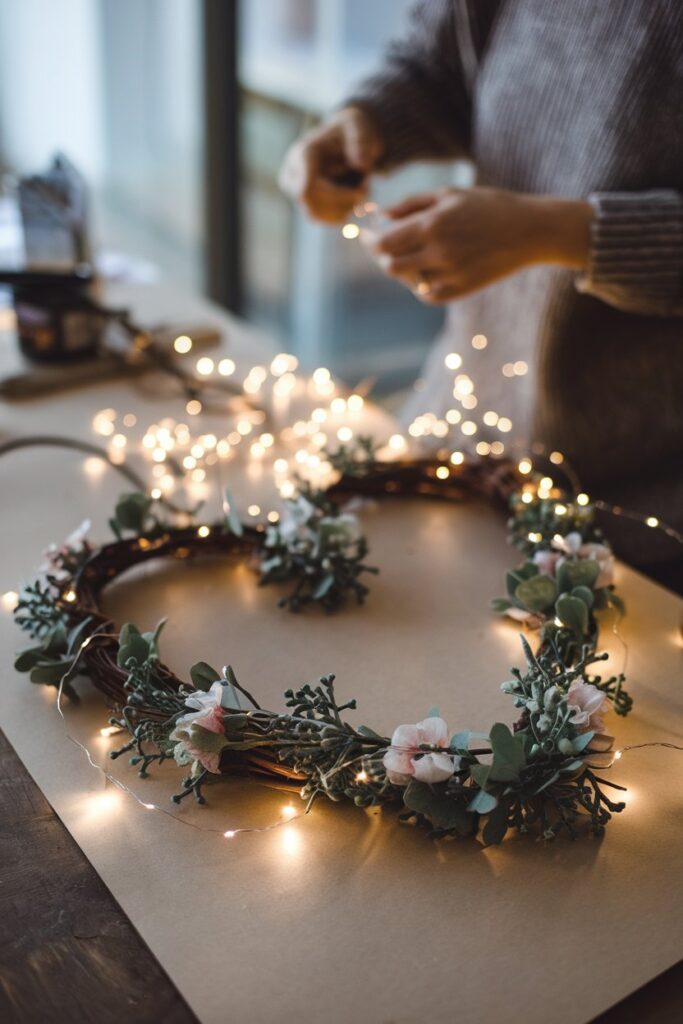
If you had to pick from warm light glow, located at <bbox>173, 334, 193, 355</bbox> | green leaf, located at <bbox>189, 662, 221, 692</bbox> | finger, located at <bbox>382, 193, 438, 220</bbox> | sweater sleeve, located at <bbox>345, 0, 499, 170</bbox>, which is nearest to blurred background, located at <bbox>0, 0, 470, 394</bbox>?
sweater sleeve, located at <bbox>345, 0, 499, 170</bbox>

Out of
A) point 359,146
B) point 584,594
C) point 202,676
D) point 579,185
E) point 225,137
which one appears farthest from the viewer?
point 225,137

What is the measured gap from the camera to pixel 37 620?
0.81 m

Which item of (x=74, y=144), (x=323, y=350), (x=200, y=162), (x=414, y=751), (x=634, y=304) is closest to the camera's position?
(x=414, y=751)

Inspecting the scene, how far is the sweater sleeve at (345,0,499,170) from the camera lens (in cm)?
135

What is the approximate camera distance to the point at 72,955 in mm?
609

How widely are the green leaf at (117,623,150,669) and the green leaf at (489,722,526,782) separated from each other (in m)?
0.26

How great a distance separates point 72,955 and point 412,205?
791 mm

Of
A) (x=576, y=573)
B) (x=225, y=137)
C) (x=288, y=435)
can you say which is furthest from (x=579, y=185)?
(x=225, y=137)

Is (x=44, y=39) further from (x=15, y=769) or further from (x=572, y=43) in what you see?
(x=15, y=769)

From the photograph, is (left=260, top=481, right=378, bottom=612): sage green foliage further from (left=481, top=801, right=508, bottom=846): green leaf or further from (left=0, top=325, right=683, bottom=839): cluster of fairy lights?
(left=481, top=801, right=508, bottom=846): green leaf

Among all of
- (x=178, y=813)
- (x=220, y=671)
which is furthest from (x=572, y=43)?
(x=178, y=813)

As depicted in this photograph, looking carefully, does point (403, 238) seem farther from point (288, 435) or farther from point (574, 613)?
point (574, 613)

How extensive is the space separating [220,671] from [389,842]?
0.68 feet

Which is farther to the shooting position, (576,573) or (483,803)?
(576,573)
